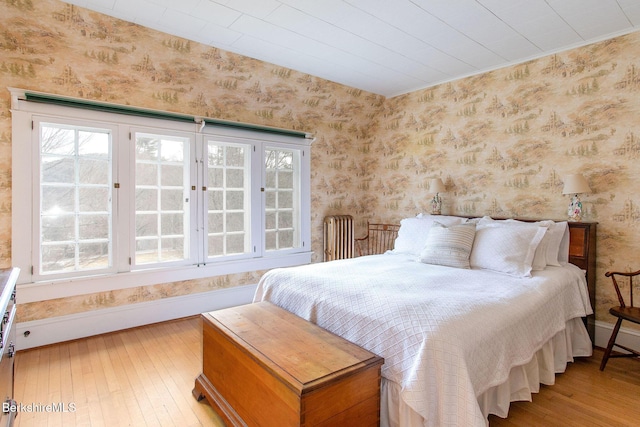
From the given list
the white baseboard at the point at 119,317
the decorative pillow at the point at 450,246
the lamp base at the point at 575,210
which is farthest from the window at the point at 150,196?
the lamp base at the point at 575,210

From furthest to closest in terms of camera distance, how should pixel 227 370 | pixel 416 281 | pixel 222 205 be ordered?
pixel 222 205
pixel 416 281
pixel 227 370

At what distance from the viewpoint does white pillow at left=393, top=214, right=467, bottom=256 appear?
10.6 ft

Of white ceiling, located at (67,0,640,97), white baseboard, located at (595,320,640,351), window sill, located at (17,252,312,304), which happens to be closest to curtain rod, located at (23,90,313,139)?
white ceiling, located at (67,0,640,97)

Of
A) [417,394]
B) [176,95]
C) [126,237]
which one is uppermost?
[176,95]

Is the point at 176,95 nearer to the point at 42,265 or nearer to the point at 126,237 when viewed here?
the point at 126,237

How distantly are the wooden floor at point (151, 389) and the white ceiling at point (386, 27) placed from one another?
2.56 meters

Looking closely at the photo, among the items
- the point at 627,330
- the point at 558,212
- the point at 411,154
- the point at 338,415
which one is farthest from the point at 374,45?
the point at 627,330

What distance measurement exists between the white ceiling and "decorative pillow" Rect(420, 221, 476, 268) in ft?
5.27

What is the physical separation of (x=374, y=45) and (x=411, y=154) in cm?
164

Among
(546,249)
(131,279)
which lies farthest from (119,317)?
(546,249)

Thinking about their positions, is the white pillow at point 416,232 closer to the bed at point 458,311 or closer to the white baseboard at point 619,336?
the bed at point 458,311

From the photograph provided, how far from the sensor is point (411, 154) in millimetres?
4223

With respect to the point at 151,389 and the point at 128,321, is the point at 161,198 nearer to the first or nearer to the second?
the point at 128,321

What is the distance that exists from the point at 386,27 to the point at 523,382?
2593 mm
